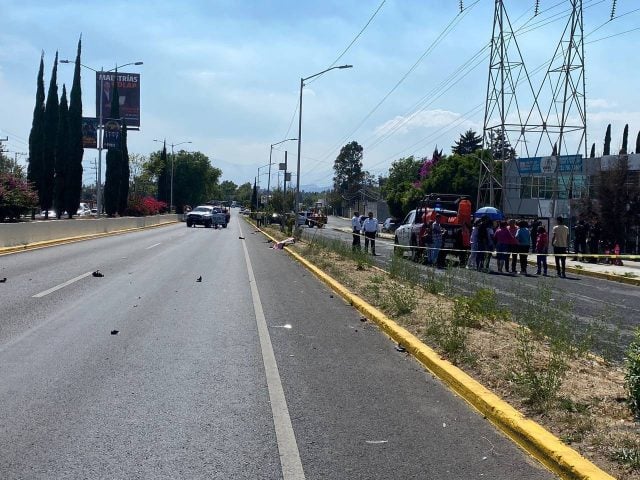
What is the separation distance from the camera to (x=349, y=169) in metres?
135

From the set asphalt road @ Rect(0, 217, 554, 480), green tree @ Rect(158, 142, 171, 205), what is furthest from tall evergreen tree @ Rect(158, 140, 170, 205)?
asphalt road @ Rect(0, 217, 554, 480)

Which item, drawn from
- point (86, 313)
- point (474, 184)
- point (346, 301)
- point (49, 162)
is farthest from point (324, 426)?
point (474, 184)

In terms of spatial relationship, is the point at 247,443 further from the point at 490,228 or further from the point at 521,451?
the point at 490,228

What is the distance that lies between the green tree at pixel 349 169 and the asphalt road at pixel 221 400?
122 m

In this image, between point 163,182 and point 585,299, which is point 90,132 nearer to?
point 163,182

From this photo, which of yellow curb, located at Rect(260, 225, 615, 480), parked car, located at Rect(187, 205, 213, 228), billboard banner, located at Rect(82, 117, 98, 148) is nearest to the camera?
yellow curb, located at Rect(260, 225, 615, 480)

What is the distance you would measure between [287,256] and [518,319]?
18205 millimetres

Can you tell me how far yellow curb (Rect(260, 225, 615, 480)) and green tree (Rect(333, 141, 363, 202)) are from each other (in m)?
125

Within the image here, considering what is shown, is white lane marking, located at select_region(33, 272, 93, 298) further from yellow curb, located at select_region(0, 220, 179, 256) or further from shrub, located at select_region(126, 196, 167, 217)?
shrub, located at select_region(126, 196, 167, 217)

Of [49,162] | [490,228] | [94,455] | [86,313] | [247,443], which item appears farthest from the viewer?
[49,162]

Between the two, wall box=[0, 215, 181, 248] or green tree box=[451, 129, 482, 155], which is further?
green tree box=[451, 129, 482, 155]

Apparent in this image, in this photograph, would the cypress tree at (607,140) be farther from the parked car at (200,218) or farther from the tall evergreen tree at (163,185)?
the tall evergreen tree at (163,185)

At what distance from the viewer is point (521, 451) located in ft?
17.9

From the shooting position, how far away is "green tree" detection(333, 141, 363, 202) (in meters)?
135
